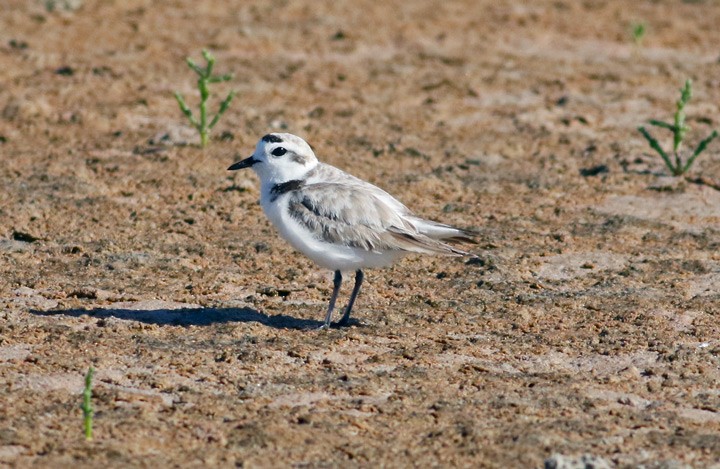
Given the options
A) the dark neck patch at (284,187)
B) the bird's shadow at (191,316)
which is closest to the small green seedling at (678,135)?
the dark neck patch at (284,187)

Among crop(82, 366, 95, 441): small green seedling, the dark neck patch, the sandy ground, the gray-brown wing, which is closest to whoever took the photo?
crop(82, 366, 95, 441): small green seedling

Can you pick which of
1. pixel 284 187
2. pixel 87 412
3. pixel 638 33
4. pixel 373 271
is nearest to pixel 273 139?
pixel 284 187

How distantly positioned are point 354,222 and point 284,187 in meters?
0.51

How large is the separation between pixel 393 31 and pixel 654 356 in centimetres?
754

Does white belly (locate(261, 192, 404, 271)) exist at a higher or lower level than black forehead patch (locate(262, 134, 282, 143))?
lower

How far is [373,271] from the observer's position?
7895 millimetres

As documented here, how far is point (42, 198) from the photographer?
8.76m

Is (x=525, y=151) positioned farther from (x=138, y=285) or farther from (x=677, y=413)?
(x=677, y=413)

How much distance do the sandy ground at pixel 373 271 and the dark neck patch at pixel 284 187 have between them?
67 centimetres

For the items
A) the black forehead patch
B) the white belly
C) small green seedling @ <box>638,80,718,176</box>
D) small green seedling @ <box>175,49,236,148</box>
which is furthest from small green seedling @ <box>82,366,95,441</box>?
small green seedling @ <box>638,80,718,176</box>

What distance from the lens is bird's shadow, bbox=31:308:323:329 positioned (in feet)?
22.3

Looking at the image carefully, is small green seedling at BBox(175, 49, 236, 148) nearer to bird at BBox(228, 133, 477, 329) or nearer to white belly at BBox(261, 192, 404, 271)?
bird at BBox(228, 133, 477, 329)

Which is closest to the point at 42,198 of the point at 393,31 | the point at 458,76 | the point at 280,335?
the point at 280,335

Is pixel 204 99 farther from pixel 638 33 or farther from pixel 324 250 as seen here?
pixel 638 33
